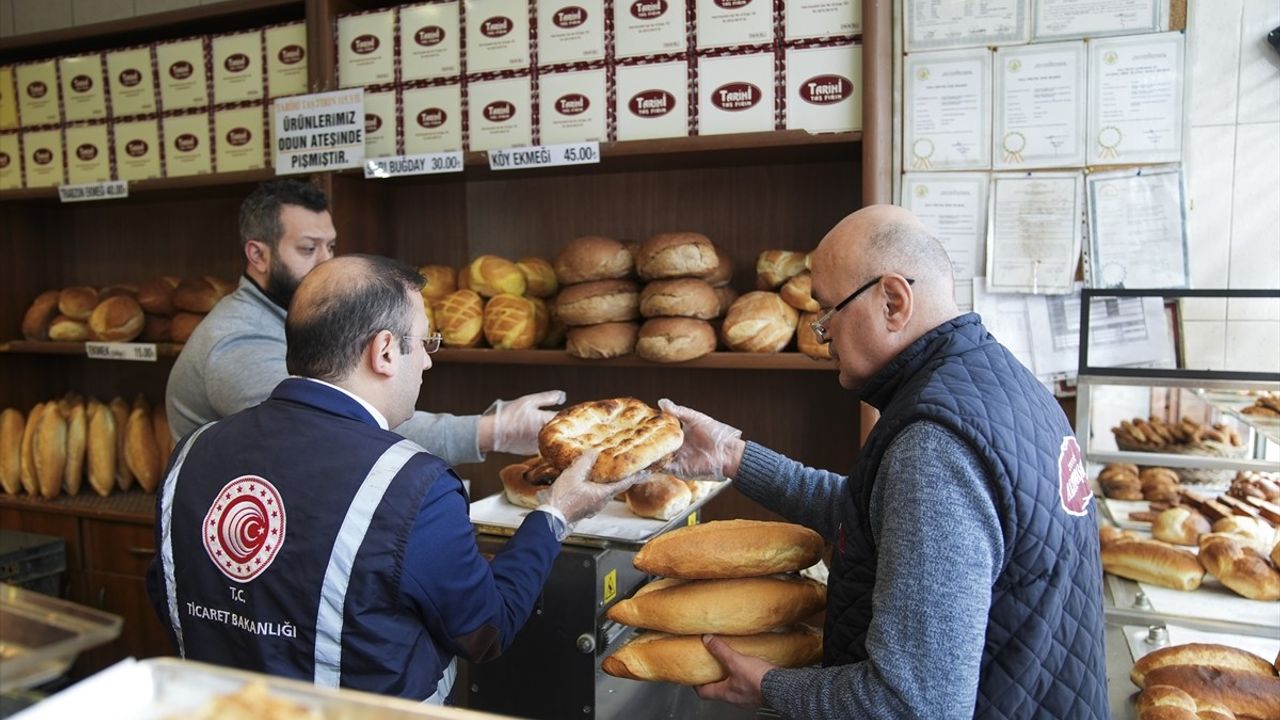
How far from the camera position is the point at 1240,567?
6.29ft

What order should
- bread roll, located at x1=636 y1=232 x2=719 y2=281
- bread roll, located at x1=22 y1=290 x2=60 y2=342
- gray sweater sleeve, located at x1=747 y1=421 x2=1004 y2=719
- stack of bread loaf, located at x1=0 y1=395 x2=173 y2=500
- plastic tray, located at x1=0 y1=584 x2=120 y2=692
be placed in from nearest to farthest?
plastic tray, located at x1=0 y1=584 x2=120 y2=692 < gray sweater sleeve, located at x1=747 y1=421 x2=1004 y2=719 < bread roll, located at x1=636 y1=232 x2=719 y2=281 < stack of bread loaf, located at x1=0 y1=395 x2=173 y2=500 < bread roll, located at x1=22 y1=290 x2=60 y2=342

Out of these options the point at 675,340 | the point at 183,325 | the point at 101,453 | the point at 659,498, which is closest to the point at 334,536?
the point at 659,498

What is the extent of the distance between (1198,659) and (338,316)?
1686 millimetres

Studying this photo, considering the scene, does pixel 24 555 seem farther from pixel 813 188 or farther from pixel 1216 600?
pixel 1216 600

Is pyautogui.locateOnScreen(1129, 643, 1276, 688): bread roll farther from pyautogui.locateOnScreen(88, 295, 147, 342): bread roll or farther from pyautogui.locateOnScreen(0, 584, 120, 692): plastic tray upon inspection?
pyautogui.locateOnScreen(88, 295, 147, 342): bread roll

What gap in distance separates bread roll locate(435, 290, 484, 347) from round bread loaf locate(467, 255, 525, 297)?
5 cm

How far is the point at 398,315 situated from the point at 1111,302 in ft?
6.58

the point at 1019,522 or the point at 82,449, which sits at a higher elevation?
the point at 1019,522

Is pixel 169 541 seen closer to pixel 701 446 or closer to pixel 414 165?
pixel 701 446

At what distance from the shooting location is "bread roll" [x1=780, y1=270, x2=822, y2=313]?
2.44m

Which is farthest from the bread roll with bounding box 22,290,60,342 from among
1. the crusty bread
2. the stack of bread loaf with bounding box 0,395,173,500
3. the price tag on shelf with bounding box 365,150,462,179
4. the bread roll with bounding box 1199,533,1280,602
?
the bread roll with bounding box 1199,533,1280,602

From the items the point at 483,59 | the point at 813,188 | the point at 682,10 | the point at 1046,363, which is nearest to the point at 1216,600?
the point at 1046,363

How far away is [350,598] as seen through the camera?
131cm

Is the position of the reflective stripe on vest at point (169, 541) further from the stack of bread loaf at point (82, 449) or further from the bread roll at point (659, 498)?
the stack of bread loaf at point (82, 449)
